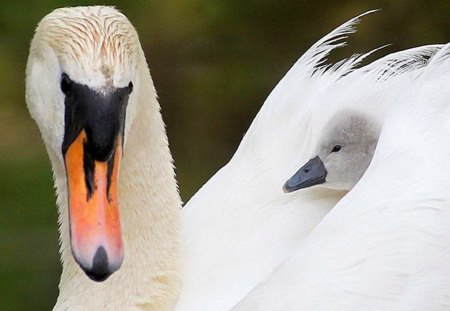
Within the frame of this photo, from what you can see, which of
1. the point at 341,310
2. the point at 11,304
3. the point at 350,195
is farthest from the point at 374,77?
the point at 11,304

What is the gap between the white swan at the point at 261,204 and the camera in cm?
229

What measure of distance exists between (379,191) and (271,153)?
42cm

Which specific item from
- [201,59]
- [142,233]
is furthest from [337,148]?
[201,59]

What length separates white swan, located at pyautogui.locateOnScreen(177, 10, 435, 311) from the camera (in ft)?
7.50

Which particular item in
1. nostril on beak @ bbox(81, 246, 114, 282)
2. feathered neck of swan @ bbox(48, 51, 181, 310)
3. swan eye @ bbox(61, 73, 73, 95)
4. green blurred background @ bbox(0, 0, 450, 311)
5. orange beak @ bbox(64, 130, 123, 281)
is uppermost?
swan eye @ bbox(61, 73, 73, 95)

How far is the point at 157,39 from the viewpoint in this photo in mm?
3947

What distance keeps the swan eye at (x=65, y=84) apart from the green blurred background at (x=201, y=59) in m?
1.56

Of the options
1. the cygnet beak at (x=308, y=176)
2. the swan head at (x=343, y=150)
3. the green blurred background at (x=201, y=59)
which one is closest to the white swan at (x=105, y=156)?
the cygnet beak at (x=308, y=176)

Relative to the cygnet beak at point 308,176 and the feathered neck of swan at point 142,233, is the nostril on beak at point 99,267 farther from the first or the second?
the cygnet beak at point 308,176

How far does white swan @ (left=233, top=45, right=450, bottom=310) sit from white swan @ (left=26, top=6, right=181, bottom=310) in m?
0.27

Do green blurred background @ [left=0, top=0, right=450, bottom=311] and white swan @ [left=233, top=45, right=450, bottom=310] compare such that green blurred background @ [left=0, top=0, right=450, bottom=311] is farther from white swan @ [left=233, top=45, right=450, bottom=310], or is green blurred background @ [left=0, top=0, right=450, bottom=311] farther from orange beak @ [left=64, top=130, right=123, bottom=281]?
orange beak @ [left=64, top=130, right=123, bottom=281]

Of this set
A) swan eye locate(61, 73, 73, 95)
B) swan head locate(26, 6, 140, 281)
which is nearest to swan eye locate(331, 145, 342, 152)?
swan head locate(26, 6, 140, 281)

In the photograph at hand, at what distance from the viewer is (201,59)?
3.94 metres

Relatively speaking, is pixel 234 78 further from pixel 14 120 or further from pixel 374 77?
pixel 374 77
